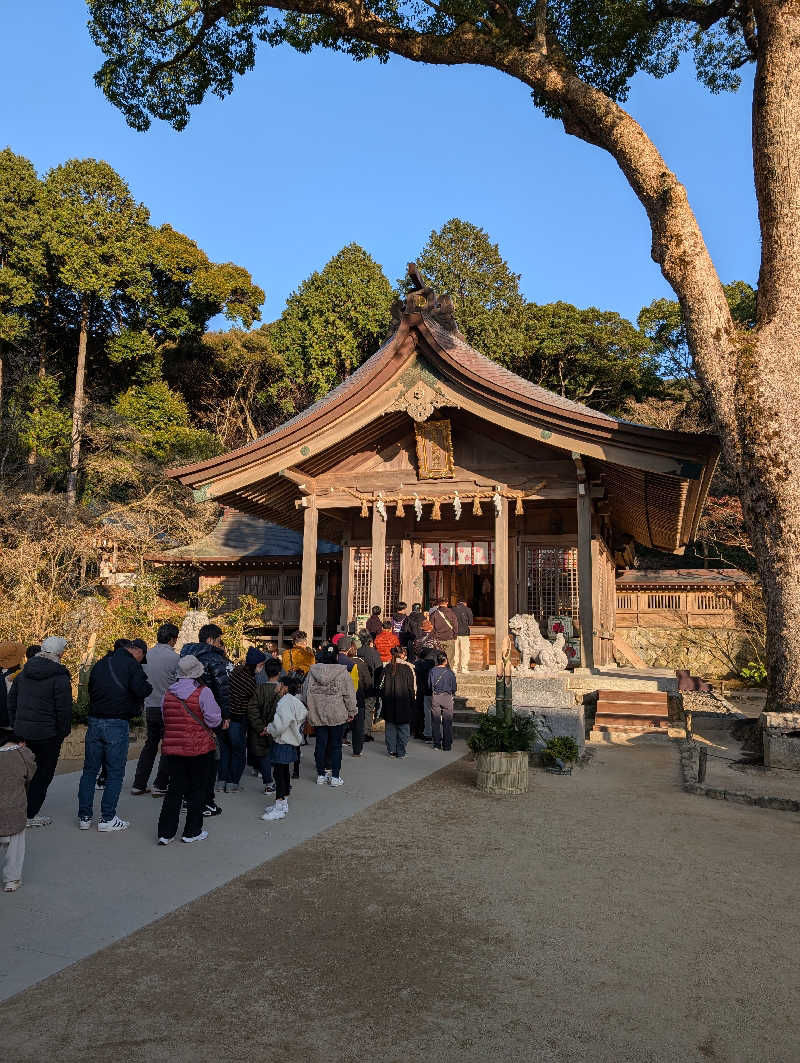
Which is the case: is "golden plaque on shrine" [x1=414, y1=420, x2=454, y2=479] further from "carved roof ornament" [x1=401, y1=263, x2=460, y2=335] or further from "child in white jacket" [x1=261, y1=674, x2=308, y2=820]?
"child in white jacket" [x1=261, y1=674, x2=308, y2=820]

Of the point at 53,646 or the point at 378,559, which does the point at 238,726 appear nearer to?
the point at 53,646

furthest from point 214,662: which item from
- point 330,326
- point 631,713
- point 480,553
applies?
point 330,326

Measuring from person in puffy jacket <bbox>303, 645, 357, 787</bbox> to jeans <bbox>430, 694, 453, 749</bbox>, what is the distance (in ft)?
8.53

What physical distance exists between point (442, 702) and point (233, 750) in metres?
3.65

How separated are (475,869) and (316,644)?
57.6 ft

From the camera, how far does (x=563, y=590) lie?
17.1 metres

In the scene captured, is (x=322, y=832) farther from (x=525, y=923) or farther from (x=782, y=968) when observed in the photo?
(x=782, y=968)

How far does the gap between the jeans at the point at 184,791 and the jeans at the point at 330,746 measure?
230 cm

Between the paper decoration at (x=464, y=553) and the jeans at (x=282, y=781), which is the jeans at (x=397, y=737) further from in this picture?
the paper decoration at (x=464, y=553)

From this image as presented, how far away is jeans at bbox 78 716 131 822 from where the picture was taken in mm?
6383

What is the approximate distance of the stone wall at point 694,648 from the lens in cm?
2305

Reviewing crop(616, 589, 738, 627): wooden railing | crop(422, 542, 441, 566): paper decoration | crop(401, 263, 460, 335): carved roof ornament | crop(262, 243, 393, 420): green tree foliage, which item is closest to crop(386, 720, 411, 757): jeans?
crop(422, 542, 441, 566): paper decoration

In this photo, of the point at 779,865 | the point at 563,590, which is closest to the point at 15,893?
the point at 779,865

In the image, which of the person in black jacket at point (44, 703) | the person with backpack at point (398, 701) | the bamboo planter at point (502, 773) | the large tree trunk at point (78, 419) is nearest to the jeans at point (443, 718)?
the person with backpack at point (398, 701)
